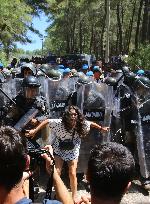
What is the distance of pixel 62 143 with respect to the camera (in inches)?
250

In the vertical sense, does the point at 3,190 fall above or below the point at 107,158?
below

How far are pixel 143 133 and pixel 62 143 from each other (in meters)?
1.59

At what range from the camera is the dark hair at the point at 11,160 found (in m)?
2.43

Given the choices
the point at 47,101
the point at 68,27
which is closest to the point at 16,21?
the point at 47,101

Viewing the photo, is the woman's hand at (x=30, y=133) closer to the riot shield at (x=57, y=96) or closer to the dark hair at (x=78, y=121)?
the dark hair at (x=78, y=121)

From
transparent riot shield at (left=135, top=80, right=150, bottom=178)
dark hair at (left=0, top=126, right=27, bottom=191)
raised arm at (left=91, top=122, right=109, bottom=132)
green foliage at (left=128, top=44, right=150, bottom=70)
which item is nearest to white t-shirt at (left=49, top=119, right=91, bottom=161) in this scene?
raised arm at (left=91, top=122, right=109, bottom=132)

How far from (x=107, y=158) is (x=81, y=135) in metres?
3.91

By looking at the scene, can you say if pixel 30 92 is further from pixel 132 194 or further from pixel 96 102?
pixel 132 194

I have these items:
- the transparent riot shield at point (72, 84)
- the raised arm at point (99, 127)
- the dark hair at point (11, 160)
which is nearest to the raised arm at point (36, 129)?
the raised arm at point (99, 127)

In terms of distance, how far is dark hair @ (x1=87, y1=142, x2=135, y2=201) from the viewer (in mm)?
2420

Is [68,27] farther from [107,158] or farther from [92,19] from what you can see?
[107,158]

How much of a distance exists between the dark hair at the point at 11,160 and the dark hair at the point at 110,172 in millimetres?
354

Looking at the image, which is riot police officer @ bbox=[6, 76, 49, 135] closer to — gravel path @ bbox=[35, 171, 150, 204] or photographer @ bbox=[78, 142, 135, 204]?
gravel path @ bbox=[35, 171, 150, 204]

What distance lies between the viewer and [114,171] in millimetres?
2432
